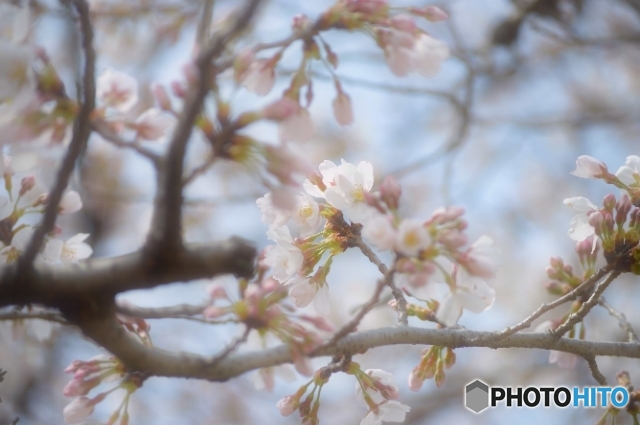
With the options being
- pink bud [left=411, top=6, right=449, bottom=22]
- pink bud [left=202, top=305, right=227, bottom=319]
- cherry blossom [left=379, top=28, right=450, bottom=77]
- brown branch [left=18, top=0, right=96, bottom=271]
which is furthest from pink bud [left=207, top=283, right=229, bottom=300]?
Answer: pink bud [left=411, top=6, right=449, bottom=22]

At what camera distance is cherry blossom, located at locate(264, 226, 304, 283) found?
1.41 meters

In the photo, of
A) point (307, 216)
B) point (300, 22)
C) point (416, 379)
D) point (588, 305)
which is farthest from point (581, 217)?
point (300, 22)

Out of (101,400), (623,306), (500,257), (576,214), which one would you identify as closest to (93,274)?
(101,400)

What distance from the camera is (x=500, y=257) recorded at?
1.21 metres

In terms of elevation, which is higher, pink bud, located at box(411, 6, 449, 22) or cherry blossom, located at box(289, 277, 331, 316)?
pink bud, located at box(411, 6, 449, 22)

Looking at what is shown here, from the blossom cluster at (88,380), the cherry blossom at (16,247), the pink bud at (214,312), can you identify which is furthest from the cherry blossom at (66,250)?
the pink bud at (214,312)

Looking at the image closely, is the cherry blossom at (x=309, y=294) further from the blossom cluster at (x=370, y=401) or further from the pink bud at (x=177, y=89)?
the pink bud at (x=177, y=89)

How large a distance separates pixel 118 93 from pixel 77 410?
0.82 meters

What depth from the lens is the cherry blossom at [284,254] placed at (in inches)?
55.5

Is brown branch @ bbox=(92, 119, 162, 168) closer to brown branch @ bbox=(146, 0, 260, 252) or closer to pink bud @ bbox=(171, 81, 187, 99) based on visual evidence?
brown branch @ bbox=(146, 0, 260, 252)

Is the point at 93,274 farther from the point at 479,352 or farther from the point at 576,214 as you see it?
the point at 479,352

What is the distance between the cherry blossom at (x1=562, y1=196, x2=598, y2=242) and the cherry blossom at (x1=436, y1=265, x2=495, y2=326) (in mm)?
403

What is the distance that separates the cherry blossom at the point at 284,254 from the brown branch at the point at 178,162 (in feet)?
1.65

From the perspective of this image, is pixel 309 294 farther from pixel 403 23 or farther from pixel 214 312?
pixel 403 23
